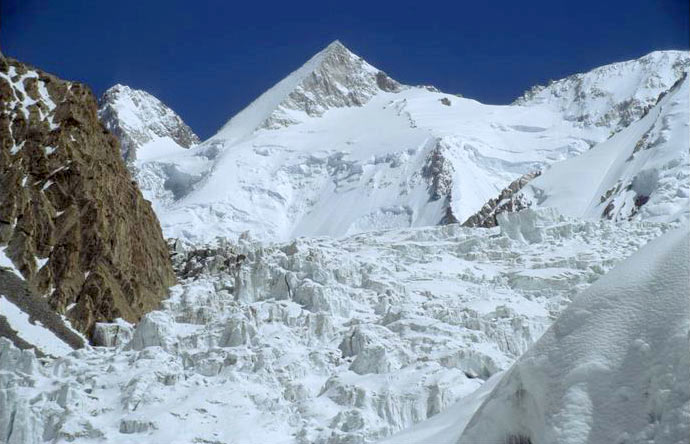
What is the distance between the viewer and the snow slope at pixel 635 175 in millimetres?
122875

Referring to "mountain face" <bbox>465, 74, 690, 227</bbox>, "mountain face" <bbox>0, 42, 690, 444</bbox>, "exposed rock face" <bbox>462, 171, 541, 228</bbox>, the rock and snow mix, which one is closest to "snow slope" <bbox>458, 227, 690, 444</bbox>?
"mountain face" <bbox>0, 42, 690, 444</bbox>

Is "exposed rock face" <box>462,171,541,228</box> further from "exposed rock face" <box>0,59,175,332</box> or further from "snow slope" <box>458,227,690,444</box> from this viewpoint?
"snow slope" <box>458,227,690,444</box>

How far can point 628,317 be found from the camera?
527 inches

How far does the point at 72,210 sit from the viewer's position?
87.0 m

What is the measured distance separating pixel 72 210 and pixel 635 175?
271 feet

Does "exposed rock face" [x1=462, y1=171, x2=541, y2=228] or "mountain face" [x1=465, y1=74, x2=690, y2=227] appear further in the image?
"exposed rock face" [x1=462, y1=171, x2=541, y2=228]

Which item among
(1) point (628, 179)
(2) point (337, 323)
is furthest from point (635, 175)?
(2) point (337, 323)

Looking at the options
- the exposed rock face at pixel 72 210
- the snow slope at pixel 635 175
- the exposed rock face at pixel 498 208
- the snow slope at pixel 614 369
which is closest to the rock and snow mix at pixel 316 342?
the exposed rock face at pixel 72 210

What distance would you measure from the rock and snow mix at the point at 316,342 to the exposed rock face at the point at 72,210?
13.6ft

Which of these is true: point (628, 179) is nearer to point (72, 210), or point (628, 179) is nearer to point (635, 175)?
point (635, 175)

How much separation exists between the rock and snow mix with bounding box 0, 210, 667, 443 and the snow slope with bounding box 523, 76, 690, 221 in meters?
16.9

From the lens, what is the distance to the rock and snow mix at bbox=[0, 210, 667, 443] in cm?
5341

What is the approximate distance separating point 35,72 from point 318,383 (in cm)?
5992

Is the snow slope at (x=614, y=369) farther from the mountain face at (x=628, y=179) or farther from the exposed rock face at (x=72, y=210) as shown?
the mountain face at (x=628, y=179)
